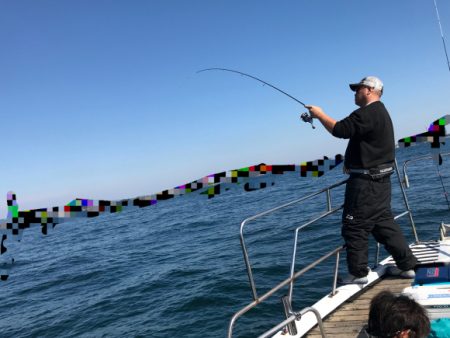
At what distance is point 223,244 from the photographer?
49.6ft

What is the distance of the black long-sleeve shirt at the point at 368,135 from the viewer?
126 inches

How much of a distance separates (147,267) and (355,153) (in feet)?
39.5

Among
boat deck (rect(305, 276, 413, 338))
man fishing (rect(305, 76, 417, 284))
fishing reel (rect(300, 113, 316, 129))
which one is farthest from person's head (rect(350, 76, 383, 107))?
boat deck (rect(305, 276, 413, 338))

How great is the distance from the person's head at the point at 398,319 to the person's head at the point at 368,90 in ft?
7.22

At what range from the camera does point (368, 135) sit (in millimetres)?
3352

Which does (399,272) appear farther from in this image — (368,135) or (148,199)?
(148,199)

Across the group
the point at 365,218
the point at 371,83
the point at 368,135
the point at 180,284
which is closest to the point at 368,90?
the point at 371,83

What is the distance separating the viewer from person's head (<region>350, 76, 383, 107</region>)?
11.1 feet

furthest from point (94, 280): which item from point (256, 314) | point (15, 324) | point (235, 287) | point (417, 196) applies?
point (417, 196)

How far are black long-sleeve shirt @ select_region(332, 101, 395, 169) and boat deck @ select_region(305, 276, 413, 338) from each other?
58.0 inches

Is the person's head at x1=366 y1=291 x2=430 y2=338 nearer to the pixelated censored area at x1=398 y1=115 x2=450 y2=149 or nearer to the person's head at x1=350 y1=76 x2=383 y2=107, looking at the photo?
the person's head at x1=350 y1=76 x2=383 y2=107

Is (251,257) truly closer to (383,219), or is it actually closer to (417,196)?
(383,219)

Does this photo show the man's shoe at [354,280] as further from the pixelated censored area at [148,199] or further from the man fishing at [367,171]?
the pixelated censored area at [148,199]

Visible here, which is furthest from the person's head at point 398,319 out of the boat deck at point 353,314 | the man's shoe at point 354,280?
the man's shoe at point 354,280
